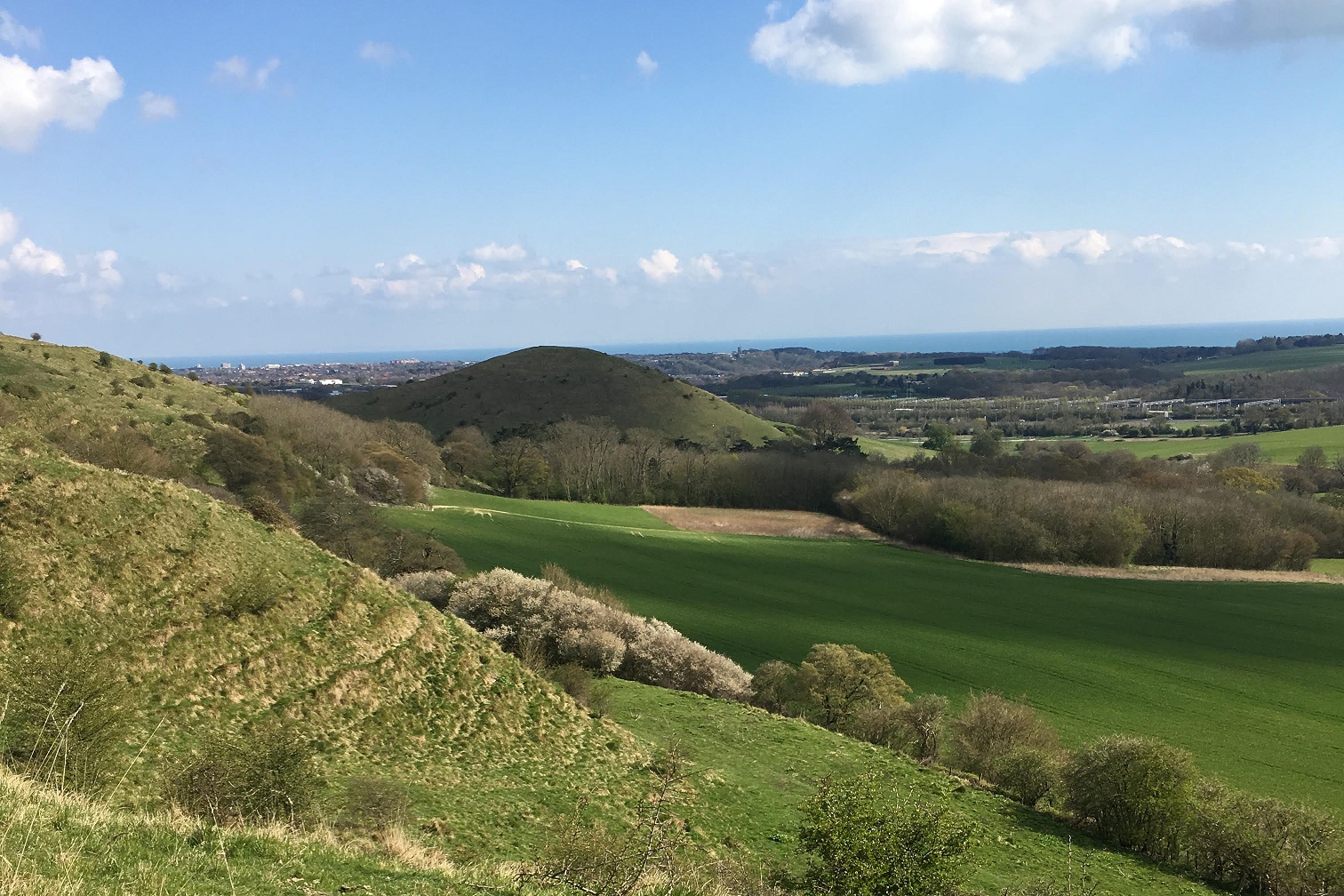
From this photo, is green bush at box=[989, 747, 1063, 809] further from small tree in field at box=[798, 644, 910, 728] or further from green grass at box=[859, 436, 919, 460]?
green grass at box=[859, 436, 919, 460]

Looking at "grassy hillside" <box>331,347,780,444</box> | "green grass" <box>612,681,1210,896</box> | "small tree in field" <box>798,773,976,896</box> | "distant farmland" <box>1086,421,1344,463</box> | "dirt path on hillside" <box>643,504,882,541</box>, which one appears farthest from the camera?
"grassy hillside" <box>331,347,780,444</box>

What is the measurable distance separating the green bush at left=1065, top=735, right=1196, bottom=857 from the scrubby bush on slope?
17.1 m

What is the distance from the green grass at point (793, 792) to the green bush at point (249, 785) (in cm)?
885

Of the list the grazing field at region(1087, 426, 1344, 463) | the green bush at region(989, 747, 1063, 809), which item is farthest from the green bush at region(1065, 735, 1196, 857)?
the grazing field at region(1087, 426, 1344, 463)

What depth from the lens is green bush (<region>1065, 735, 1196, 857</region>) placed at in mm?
25797

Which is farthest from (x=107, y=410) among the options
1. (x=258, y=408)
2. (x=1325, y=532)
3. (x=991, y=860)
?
(x=1325, y=532)

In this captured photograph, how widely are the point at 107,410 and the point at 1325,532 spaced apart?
378 ft

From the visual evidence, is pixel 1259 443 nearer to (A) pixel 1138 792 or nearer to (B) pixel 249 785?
(A) pixel 1138 792

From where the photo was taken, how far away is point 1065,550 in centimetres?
7912

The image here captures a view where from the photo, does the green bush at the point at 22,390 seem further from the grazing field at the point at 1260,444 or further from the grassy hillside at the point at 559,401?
the grazing field at the point at 1260,444

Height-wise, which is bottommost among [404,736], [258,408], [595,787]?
[595,787]

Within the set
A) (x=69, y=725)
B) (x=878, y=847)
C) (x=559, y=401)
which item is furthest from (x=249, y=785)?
(x=559, y=401)

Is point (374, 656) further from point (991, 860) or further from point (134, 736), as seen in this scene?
point (991, 860)

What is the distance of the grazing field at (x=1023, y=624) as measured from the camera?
1633 inches
